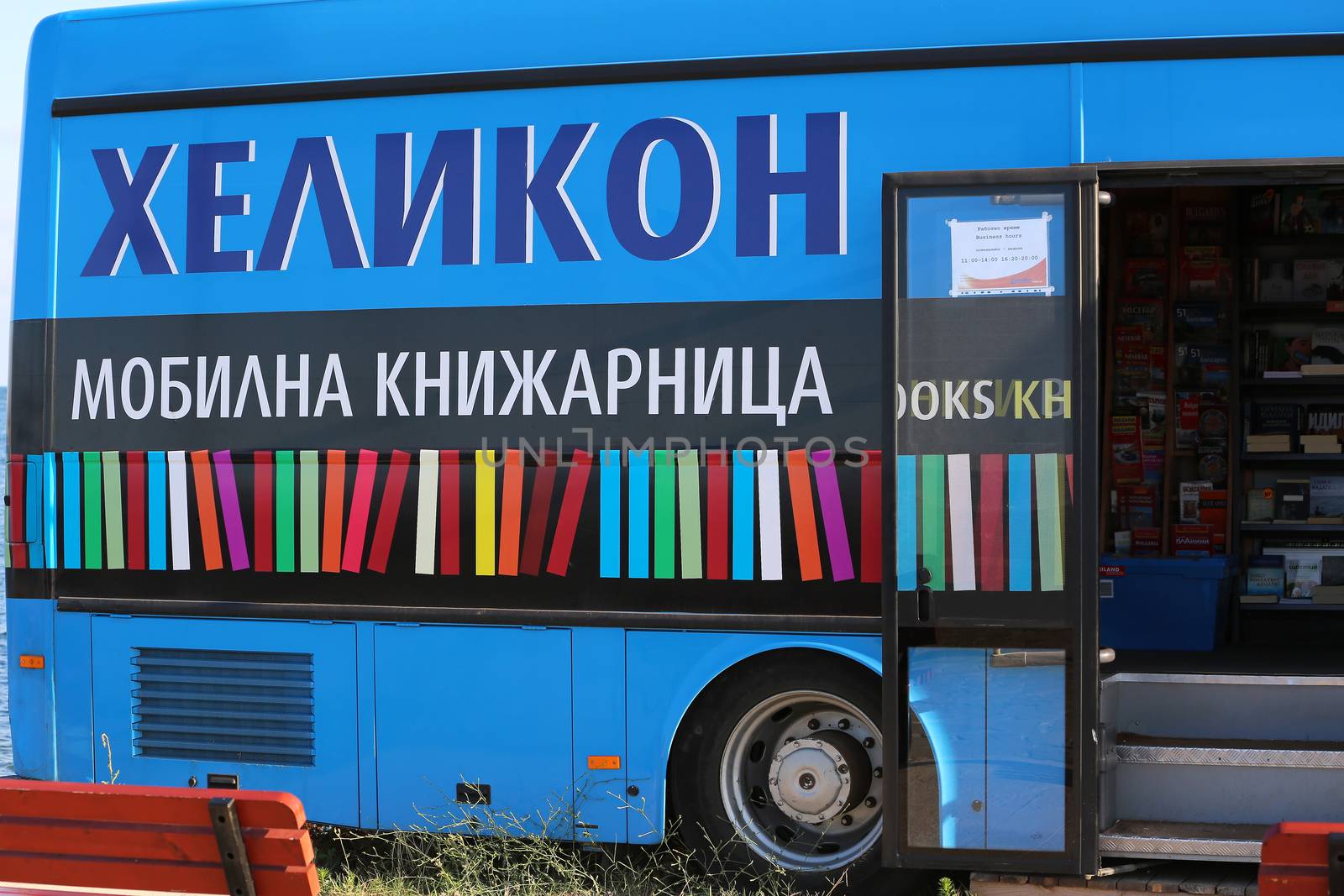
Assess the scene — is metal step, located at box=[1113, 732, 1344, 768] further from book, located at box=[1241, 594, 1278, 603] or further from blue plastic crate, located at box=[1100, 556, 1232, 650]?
book, located at box=[1241, 594, 1278, 603]

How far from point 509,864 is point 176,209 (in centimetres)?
271

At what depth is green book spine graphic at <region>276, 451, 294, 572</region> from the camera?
15.4 feet

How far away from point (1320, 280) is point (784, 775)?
13.6 feet

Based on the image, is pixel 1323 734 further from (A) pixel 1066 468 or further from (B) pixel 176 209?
(B) pixel 176 209

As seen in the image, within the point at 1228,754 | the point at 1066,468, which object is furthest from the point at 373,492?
the point at 1228,754

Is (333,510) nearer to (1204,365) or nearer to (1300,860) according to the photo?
(1300,860)

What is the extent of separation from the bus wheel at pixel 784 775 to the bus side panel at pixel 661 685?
70 millimetres

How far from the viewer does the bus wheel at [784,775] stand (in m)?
4.43

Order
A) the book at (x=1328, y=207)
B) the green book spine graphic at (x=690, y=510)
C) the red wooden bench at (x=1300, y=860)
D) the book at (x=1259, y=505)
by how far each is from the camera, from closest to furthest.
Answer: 1. the red wooden bench at (x=1300, y=860)
2. the green book spine graphic at (x=690, y=510)
3. the book at (x=1328, y=207)
4. the book at (x=1259, y=505)

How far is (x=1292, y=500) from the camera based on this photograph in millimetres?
6734

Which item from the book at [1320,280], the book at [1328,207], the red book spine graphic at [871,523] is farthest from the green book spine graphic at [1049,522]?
the book at [1328,207]

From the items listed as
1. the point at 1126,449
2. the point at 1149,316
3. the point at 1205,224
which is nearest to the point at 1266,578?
the point at 1126,449

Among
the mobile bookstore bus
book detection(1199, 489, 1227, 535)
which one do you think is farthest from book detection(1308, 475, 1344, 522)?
the mobile bookstore bus

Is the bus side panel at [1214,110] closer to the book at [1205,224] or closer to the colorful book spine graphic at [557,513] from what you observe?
the colorful book spine graphic at [557,513]
